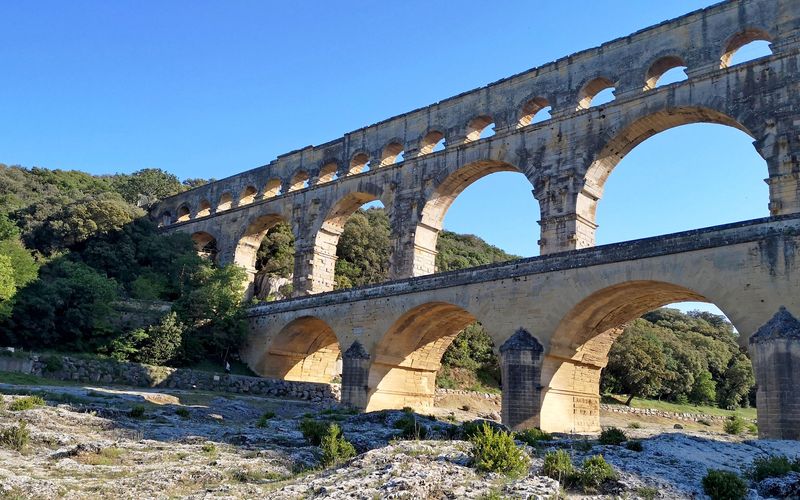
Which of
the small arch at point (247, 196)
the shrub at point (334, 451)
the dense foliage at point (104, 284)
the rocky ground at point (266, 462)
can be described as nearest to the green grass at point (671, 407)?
the dense foliage at point (104, 284)

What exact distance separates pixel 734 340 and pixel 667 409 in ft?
76.9

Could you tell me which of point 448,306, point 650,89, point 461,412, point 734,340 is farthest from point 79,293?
point 734,340

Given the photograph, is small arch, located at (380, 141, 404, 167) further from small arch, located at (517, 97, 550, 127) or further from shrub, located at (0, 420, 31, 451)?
shrub, located at (0, 420, 31, 451)

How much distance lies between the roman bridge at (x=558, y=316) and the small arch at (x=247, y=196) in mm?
9505

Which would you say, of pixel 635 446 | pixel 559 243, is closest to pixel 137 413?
pixel 635 446

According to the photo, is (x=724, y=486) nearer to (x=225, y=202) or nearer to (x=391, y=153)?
(x=391, y=153)

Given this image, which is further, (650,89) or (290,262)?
(290,262)

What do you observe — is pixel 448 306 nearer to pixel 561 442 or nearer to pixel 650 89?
pixel 650 89

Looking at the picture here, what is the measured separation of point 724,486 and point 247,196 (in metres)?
34.0

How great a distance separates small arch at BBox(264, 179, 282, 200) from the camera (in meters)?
38.9

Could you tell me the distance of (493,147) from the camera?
28.3 metres

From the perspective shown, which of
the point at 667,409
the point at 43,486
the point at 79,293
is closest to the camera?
the point at 43,486

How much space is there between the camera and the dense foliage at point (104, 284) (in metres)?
26.6

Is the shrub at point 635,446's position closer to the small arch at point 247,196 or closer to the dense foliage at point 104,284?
the dense foliage at point 104,284
